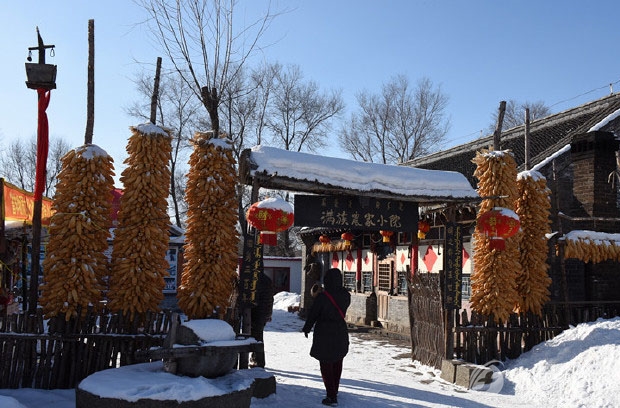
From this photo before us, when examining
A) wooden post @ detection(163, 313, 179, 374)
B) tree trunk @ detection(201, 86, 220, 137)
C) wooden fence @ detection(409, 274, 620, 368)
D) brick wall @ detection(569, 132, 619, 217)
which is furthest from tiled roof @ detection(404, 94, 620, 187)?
wooden post @ detection(163, 313, 179, 374)

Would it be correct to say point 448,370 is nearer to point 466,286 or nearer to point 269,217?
point 269,217

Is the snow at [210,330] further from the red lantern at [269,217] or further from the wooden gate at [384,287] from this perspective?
the wooden gate at [384,287]

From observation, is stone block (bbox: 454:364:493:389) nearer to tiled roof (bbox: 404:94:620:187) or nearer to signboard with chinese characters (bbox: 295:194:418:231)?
signboard with chinese characters (bbox: 295:194:418:231)

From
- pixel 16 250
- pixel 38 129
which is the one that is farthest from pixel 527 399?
pixel 16 250

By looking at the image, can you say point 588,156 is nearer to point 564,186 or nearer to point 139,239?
point 564,186

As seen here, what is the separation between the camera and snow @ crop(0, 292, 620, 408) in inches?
221

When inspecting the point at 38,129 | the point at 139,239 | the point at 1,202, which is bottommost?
the point at 139,239

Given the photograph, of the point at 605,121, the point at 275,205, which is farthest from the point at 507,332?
the point at 605,121

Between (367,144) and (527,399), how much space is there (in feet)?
107

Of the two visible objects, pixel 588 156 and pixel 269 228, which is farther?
pixel 588 156

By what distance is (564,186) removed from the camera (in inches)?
513

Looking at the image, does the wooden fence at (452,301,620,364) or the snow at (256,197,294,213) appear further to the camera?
the wooden fence at (452,301,620,364)

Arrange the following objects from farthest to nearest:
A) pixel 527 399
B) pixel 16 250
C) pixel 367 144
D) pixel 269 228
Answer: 1. pixel 367 144
2. pixel 16 250
3. pixel 527 399
4. pixel 269 228

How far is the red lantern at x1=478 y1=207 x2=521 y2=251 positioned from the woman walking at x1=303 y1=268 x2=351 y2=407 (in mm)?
3498
